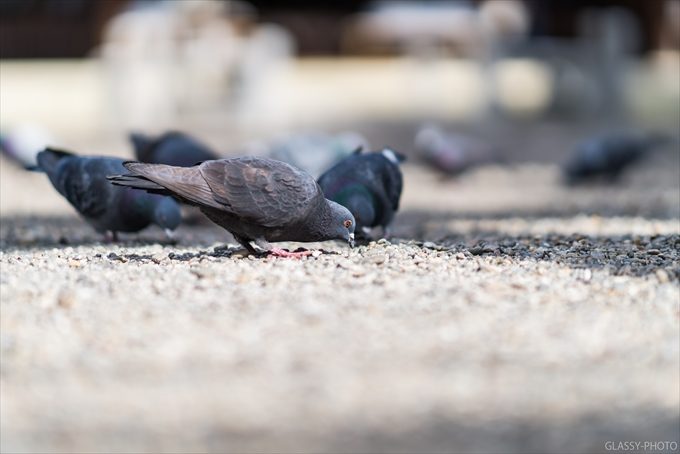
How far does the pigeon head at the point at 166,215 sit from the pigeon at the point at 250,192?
0.98m

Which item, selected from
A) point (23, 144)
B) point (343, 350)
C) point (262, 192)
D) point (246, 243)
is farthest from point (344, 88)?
point (343, 350)

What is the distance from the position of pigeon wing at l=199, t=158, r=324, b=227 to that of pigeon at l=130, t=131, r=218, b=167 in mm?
2094

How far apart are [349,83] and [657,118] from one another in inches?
226

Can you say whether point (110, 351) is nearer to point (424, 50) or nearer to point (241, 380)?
point (241, 380)

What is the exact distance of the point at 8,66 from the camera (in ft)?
75.9

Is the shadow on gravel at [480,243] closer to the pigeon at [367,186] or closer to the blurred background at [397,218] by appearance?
the blurred background at [397,218]

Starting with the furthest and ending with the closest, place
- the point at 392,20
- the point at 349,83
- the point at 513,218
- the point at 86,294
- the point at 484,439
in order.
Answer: the point at 349,83, the point at 392,20, the point at 513,218, the point at 86,294, the point at 484,439

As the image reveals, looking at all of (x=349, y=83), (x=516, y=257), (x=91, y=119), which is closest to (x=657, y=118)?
(x=349, y=83)

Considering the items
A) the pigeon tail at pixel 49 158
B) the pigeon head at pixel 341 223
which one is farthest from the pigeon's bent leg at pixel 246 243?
the pigeon tail at pixel 49 158

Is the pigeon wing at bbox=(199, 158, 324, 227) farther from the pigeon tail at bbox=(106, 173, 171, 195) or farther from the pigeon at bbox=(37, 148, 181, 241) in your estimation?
the pigeon at bbox=(37, 148, 181, 241)

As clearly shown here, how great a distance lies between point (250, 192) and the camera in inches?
233

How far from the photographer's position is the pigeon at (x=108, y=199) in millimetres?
7082

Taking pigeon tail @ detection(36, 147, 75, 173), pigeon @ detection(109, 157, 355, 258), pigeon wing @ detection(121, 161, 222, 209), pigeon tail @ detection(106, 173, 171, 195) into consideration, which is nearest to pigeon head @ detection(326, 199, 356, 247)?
pigeon @ detection(109, 157, 355, 258)

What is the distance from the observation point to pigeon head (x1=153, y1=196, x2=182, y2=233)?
702 centimetres
